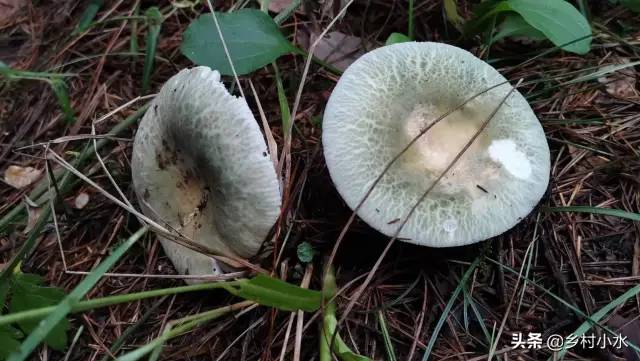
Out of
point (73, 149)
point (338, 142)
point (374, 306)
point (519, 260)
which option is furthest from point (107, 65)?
point (519, 260)

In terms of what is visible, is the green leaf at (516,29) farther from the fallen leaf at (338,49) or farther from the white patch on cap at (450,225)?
the white patch on cap at (450,225)

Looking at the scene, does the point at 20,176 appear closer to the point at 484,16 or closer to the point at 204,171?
the point at 204,171

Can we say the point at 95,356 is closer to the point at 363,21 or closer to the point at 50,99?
the point at 50,99

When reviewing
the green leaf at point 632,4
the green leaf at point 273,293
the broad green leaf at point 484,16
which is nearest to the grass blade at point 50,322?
the green leaf at point 273,293

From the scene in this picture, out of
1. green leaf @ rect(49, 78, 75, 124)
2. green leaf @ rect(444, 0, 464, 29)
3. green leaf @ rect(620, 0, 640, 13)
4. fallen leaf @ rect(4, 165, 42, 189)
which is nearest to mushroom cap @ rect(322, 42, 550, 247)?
green leaf @ rect(444, 0, 464, 29)

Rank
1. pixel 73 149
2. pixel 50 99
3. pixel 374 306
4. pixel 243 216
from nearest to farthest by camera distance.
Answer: pixel 243 216, pixel 374 306, pixel 73 149, pixel 50 99
